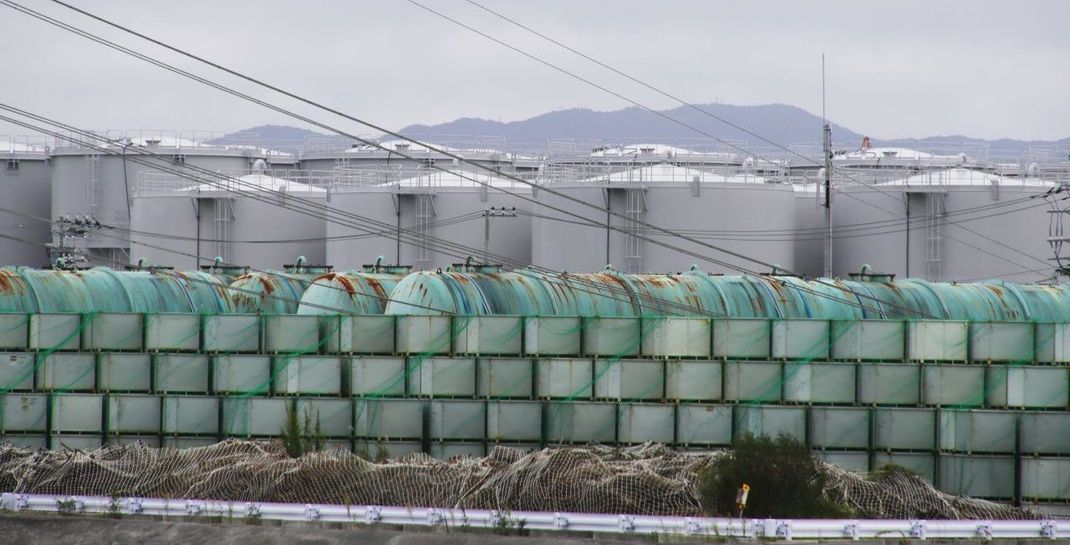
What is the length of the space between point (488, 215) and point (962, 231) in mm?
15899

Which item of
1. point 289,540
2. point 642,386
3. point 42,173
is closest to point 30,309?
point 642,386

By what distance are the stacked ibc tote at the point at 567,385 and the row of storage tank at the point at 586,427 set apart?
22mm

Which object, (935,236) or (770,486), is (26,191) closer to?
(935,236)

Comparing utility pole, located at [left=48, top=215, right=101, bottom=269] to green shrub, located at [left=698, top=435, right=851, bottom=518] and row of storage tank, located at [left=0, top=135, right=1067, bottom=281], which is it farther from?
green shrub, located at [left=698, top=435, right=851, bottom=518]

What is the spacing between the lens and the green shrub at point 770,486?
16.2 m

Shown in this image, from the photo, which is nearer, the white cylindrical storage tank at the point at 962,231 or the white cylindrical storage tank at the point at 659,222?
the white cylindrical storage tank at the point at 659,222

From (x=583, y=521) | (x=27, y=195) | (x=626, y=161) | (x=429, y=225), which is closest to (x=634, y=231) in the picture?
(x=429, y=225)

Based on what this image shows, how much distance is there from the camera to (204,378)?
23156 millimetres

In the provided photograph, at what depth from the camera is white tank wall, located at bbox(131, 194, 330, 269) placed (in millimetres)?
53000

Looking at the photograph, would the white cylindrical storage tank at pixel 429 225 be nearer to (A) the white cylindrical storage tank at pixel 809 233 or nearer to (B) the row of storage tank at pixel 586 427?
(A) the white cylindrical storage tank at pixel 809 233

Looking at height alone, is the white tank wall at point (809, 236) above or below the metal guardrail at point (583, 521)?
above

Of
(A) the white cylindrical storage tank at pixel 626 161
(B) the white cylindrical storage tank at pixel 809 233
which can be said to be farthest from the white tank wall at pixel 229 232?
(B) the white cylindrical storage tank at pixel 809 233

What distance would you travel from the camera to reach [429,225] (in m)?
50.1

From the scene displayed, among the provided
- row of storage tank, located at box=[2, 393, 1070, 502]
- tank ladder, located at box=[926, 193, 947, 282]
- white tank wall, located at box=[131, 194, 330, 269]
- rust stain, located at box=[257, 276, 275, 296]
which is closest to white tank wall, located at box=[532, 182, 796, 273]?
tank ladder, located at box=[926, 193, 947, 282]
